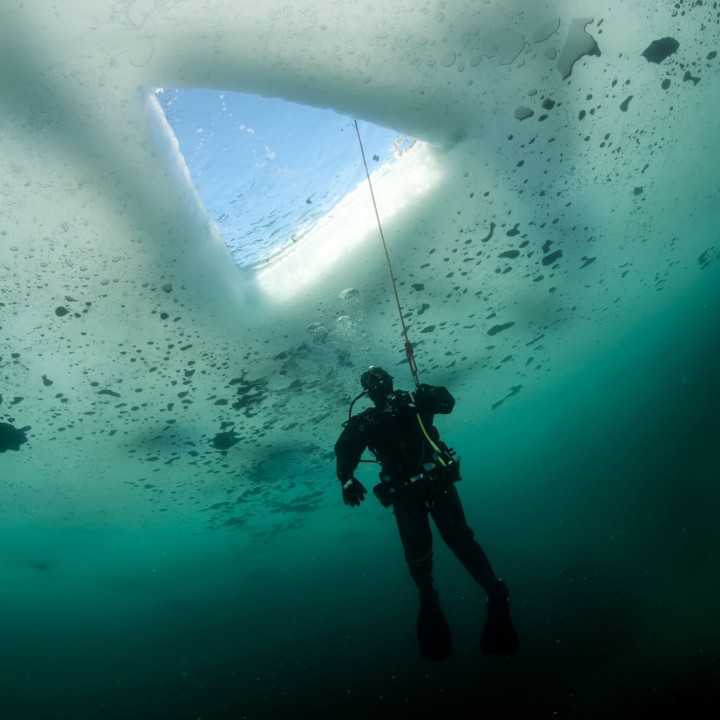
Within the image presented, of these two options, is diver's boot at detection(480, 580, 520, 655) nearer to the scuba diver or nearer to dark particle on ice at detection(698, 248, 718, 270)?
the scuba diver

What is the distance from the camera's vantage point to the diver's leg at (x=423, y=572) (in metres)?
4.75

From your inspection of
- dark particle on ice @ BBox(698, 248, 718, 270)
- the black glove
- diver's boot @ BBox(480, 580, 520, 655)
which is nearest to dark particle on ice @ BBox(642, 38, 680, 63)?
the black glove

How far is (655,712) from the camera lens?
1176 centimetres

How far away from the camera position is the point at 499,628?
15.6ft

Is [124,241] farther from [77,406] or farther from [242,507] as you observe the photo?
[242,507]

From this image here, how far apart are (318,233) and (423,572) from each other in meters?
6.14

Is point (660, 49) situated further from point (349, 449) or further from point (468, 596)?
point (468, 596)

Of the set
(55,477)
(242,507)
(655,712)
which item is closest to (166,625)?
(242,507)

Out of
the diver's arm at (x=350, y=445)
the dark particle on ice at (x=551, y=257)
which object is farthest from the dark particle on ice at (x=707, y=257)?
the diver's arm at (x=350, y=445)

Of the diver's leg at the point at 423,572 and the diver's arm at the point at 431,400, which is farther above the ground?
the diver's arm at the point at 431,400

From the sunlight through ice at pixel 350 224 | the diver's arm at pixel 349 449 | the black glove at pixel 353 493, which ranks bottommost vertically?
the black glove at pixel 353 493

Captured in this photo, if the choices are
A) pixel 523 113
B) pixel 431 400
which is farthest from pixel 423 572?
pixel 523 113

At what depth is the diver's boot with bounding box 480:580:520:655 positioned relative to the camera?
4742mm

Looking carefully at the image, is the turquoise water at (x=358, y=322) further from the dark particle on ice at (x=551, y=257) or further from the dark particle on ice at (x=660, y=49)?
the dark particle on ice at (x=551, y=257)
